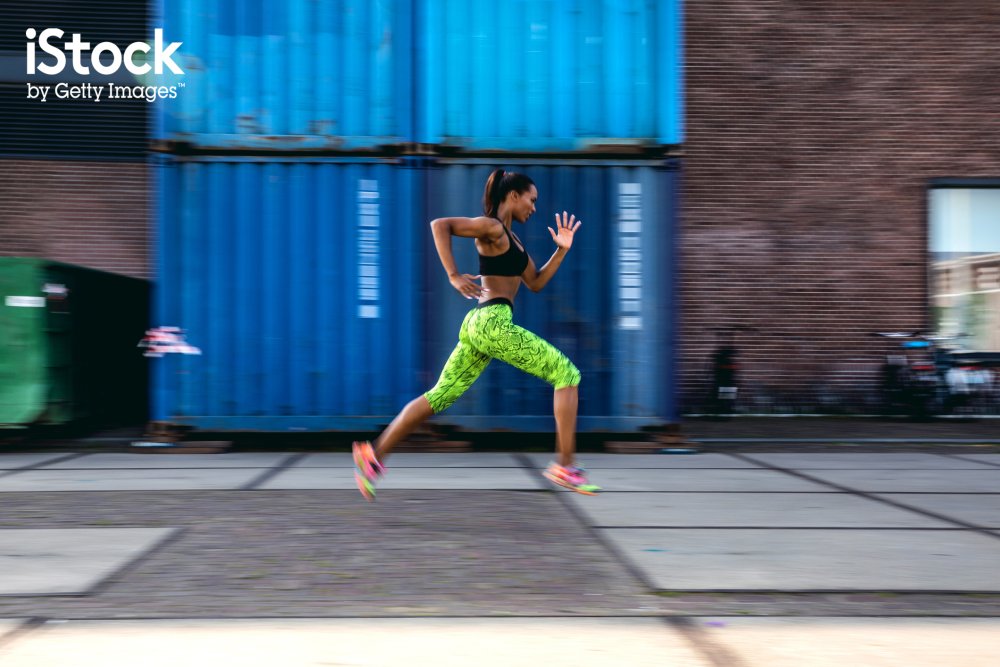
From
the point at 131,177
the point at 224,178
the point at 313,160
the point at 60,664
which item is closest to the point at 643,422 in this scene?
the point at 313,160

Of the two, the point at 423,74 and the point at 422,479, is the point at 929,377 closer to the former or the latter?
the point at 423,74

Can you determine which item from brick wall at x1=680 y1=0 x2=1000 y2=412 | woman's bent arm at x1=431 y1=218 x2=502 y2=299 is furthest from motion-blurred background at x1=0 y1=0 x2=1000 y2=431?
brick wall at x1=680 y1=0 x2=1000 y2=412

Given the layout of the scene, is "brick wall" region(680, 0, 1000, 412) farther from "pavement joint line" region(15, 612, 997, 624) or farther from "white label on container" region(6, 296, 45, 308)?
"pavement joint line" region(15, 612, 997, 624)

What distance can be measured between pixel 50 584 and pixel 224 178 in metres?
5.32

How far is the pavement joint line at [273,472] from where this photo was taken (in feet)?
19.8

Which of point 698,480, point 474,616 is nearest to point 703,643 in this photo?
point 474,616

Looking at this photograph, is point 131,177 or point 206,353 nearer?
point 206,353

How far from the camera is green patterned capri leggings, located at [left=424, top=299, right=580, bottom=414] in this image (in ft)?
17.4

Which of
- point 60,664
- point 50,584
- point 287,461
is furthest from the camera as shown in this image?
point 287,461

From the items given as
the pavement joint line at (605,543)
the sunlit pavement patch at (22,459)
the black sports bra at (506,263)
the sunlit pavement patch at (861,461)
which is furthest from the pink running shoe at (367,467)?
the sunlit pavement patch at (861,461)

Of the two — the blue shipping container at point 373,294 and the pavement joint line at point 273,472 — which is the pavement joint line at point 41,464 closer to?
the blue shipping container at point 373,294

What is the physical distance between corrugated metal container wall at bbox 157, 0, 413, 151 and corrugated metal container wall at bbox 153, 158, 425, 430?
0.30 meters

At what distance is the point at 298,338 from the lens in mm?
8211

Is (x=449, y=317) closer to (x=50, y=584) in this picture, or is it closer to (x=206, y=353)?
(x=206, y=353)
